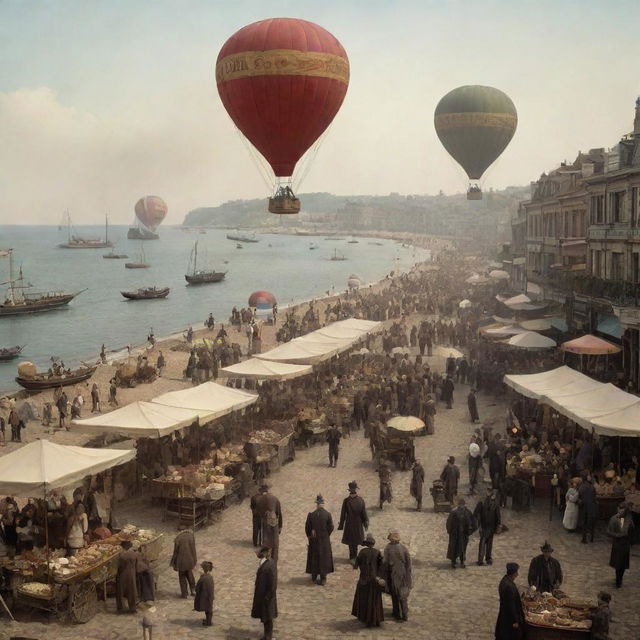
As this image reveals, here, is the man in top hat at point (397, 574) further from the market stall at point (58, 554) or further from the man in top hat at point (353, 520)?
the market stall at point (58, 554)

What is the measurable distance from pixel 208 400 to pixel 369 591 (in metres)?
9.91

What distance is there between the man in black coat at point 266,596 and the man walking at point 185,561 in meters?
2.09

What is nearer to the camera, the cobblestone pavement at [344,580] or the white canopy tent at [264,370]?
the cobblestone pavement at [344,580]

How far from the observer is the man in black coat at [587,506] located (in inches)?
618

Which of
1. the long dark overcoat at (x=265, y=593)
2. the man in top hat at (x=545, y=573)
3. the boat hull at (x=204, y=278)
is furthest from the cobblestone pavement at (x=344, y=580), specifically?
the boat hull at (x=204, y=278)

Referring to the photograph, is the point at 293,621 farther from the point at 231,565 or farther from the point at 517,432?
the point at 517,432

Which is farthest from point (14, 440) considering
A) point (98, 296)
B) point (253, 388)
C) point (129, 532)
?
point (98, 296)

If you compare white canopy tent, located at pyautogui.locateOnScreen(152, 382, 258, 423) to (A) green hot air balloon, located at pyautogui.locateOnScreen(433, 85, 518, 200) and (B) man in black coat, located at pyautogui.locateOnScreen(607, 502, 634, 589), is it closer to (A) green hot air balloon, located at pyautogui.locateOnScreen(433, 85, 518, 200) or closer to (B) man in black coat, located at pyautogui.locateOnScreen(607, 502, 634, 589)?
(B) man in black coat, located at pyautogui.locateOnScreen(607, 502, 634, 589)

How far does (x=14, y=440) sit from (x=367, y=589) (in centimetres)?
1986

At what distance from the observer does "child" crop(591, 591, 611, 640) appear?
1020cm

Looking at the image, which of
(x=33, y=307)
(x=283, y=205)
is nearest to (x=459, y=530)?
(x=283, y=205)

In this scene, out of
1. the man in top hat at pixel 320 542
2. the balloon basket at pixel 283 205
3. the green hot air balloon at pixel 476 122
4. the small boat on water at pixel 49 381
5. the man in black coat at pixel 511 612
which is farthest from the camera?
the green hot air balloon at pixel 476 122

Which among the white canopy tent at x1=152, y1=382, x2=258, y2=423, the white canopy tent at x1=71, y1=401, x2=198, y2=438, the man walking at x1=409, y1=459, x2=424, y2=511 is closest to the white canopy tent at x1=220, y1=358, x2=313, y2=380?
the white canopy tent at x1=152, y1=382, x2=258, y2=423

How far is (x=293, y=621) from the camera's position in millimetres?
12609
